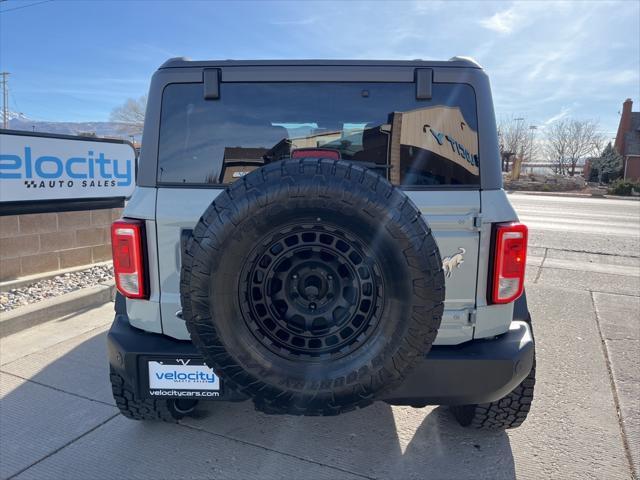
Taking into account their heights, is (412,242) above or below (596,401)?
above

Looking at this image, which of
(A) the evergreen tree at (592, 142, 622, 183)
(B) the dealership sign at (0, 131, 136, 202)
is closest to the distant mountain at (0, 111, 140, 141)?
(B) the dealership sign at (0, 131, 136, 202)

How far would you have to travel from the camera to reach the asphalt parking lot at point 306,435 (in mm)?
2369

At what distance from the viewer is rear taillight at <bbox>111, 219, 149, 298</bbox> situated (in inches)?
83.7

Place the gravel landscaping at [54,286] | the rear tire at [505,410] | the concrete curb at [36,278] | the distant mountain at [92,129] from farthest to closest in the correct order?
1. the distant mountain at [92,129]
2. the concrete curb at [36,278]
3. the gravel landscaping at [54,286]
4. the rear tire at [505,410]

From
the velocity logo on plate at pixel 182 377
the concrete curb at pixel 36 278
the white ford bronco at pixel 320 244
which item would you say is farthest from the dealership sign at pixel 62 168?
the velocity logo on plate at pixel 182 377

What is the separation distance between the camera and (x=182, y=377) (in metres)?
2.10

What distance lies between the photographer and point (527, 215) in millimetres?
15273

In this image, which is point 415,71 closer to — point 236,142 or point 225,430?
point 236,142

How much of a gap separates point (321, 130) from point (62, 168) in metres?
4.77

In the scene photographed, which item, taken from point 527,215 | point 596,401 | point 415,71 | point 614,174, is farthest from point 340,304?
point 614,174

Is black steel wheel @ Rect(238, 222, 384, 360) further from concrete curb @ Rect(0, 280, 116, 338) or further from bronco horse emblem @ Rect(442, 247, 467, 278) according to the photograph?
concrete curb @ Rect(0, 280, 116, 338)

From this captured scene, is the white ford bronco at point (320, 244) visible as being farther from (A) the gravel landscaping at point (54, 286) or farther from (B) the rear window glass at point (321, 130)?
(A) the gravel landscaping at point (54, 286)

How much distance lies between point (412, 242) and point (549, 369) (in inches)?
102

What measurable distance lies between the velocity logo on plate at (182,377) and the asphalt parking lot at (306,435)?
1.89 feet
